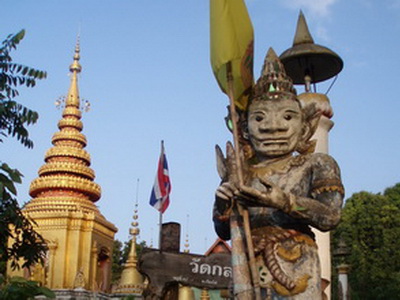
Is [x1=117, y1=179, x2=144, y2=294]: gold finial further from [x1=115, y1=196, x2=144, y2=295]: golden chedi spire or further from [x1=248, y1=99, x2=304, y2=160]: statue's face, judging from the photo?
[x1=248, y1=99, x2=304, y2=160]: statue's face

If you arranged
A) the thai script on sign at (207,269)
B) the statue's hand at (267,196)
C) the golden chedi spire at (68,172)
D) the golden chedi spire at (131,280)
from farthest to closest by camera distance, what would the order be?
the golden chedi spire at (68,172)
the golden chedi spire at (131,280)
the thai script on sign at (207,269)
the statue's hand at (267,196)

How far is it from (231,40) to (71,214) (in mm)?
22060

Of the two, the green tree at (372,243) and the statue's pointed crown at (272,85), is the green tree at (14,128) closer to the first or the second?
the statue's pointed crown at (272,85)

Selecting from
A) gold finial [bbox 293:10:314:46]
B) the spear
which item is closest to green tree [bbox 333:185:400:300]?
gold finial [bbox 293:10:314:46]

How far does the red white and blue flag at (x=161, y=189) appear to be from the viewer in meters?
10.4

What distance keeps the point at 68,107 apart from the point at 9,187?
895 inches

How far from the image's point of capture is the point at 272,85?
194 inches

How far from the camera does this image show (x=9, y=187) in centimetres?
680

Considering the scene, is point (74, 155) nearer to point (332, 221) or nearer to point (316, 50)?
point (316, 50)

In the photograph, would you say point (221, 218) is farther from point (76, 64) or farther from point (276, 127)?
point (76, 64)

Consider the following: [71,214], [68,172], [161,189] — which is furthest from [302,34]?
[68,172]

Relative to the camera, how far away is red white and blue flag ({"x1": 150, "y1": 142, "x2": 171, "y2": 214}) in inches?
409

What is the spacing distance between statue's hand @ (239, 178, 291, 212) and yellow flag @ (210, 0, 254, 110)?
0.93 metres

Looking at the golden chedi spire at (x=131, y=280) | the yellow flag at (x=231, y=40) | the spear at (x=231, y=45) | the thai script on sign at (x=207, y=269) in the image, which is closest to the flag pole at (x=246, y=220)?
the spear at (x=231, y=45)
